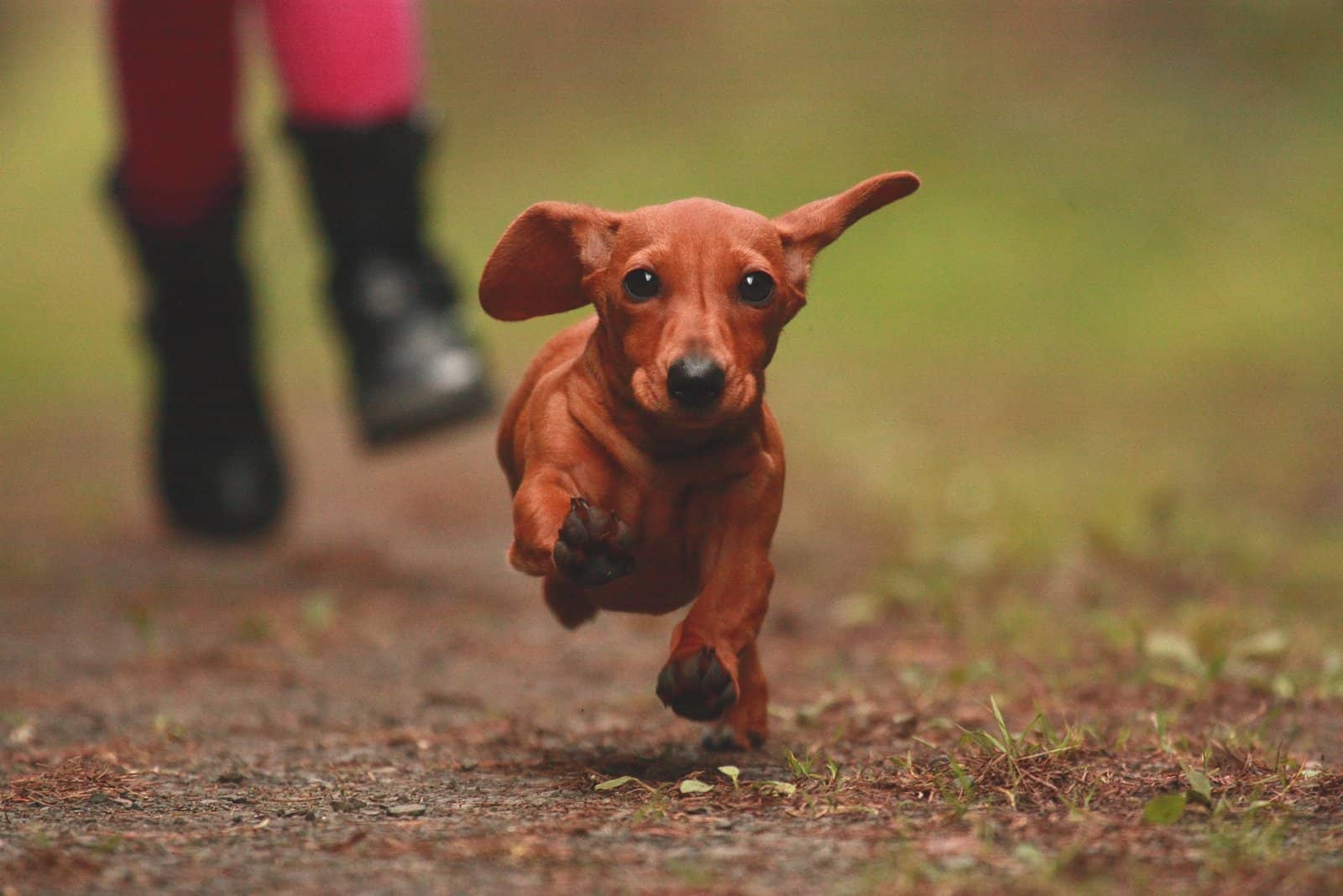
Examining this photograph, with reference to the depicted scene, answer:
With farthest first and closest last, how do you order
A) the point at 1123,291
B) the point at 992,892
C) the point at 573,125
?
1. the point at 573,125
2. the point at 1123,291
3. the point at 992,892

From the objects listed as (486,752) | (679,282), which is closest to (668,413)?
(679,282)

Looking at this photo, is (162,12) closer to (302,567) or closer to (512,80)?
(302,567)

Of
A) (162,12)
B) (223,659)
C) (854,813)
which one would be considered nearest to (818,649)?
(223,659)

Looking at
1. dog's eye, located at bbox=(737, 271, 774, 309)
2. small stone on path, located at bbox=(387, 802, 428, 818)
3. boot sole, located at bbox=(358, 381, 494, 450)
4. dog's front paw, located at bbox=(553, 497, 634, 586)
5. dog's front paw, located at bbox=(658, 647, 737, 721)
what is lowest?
small stone on path, located at bbox=(387, 802, 428, 818)

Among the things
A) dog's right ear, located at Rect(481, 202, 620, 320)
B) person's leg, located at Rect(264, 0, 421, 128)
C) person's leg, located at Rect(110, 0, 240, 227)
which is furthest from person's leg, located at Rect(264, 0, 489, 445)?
dog's right ear, located at Rect(481, 202, 620, 320)

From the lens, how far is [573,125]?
578 inches

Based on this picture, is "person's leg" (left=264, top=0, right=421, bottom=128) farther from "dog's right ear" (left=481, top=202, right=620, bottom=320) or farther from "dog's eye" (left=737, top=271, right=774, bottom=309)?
"dog's eye" (left=737, top=271, right=774, bottom=309)

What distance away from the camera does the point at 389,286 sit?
13.6 ft

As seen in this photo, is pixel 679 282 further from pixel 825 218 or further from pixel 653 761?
A: pixel 653 761

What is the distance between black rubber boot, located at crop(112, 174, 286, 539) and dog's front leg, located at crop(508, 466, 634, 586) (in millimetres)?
2984

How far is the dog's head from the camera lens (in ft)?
7.25

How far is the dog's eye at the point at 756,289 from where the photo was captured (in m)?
2.31

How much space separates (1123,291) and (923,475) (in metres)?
4.35

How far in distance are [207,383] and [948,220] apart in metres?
6.91
